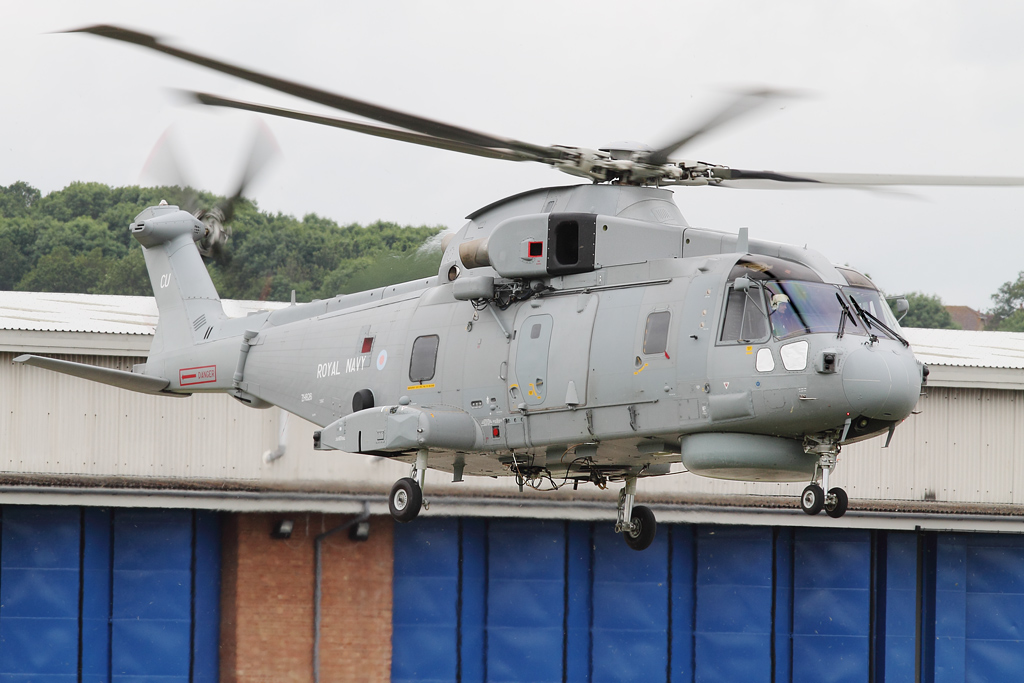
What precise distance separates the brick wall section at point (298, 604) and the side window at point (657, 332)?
10.5 meters

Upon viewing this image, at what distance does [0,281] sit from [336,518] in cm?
5218

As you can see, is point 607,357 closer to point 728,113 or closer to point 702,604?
point 728,113

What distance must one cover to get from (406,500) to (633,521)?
126 inches

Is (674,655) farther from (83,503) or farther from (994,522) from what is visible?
(83,503)

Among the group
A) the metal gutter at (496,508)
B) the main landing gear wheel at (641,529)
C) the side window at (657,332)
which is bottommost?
the metal gutter at (496,508)

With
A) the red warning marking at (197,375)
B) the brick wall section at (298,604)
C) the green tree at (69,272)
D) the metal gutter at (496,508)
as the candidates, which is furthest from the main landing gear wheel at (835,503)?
the green tree at (69,272)

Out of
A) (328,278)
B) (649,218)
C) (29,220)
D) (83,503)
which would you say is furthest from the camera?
(29,220)

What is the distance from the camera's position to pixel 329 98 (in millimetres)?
11555

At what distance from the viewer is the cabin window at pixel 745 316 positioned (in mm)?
11867

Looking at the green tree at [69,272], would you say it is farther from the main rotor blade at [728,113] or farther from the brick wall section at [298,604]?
the main rotor blade at [728,113]

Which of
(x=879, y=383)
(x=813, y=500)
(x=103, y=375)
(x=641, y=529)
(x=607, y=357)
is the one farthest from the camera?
(x=103, y=375)

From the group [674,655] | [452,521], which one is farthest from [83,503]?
[674,655]

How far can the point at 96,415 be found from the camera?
22156mm

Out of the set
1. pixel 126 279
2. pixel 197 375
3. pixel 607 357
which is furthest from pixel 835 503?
pixel 126 279
